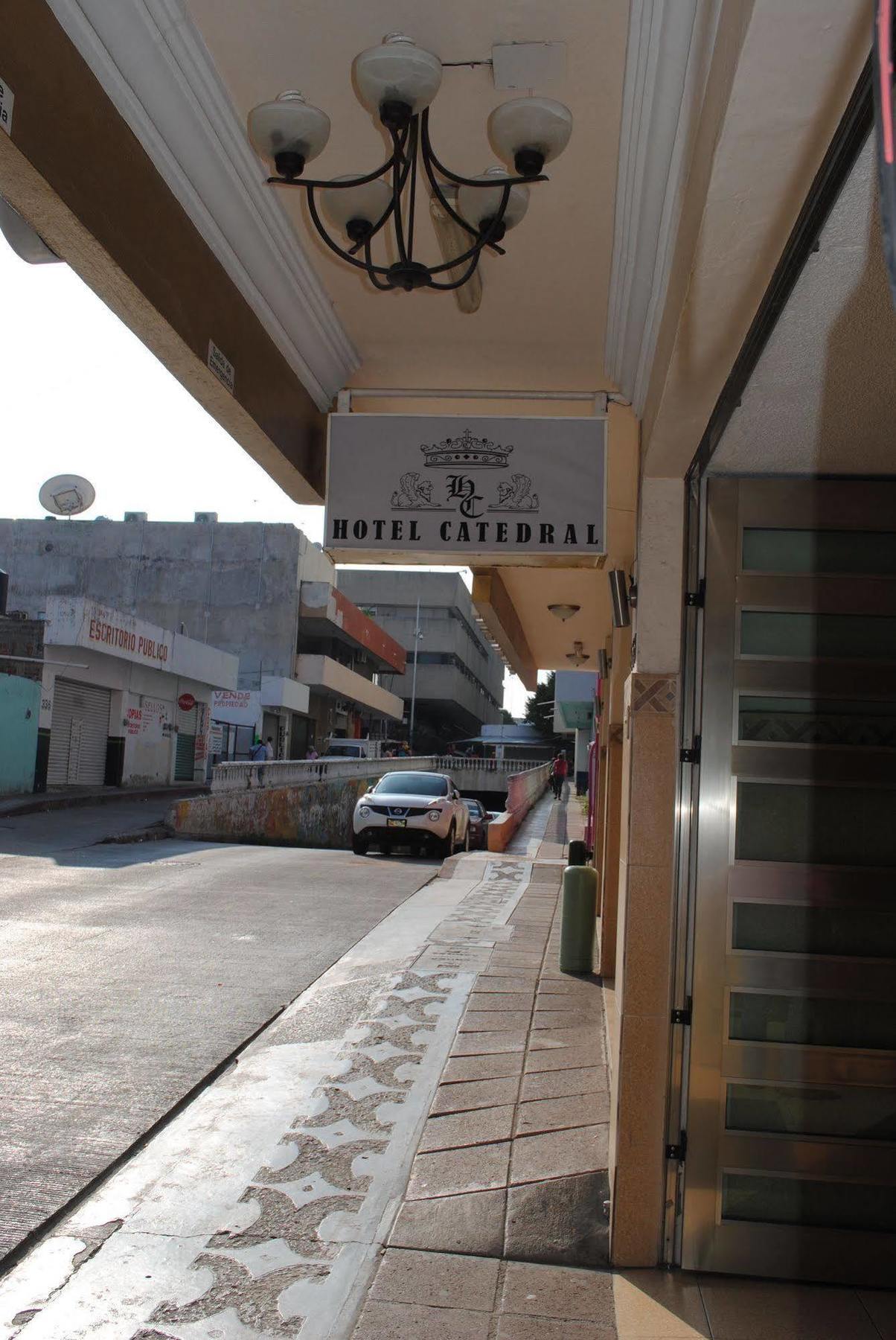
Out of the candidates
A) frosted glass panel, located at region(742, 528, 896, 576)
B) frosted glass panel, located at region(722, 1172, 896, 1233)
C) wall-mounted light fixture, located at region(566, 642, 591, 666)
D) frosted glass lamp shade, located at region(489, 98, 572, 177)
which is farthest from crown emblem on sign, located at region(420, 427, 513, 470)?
wall-mounted light fixture, located at region(566, 642, 591, 666)

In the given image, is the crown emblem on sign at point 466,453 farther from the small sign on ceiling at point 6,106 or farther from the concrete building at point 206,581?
the concrete building at point 206,581

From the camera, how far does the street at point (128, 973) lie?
4840mm

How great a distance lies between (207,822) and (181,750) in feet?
42.8

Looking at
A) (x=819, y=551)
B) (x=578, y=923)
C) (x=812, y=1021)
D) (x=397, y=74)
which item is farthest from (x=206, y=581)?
(x=397, y=74)

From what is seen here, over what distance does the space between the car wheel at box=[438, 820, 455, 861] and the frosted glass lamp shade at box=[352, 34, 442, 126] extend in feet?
51.5

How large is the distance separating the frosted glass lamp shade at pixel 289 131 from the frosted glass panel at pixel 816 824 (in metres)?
2.62

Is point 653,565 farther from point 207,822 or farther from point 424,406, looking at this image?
point 207,822

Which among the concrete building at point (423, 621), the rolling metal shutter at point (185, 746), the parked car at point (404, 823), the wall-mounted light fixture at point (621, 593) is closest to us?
the wall-mounted light fixture at point (621, 593)

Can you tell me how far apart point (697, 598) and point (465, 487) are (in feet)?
3.62

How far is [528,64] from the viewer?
3102mm

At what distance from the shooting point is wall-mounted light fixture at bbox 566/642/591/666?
14.2 meters

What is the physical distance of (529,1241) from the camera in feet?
Answer: 13.2

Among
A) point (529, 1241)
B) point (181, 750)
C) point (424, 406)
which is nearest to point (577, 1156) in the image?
point (529, 1241)

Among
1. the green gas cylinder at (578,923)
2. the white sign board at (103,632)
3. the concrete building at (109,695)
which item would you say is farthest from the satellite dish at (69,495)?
the green gas cylinder at (578,923)
